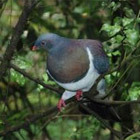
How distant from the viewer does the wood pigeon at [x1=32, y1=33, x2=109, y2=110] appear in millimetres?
2742

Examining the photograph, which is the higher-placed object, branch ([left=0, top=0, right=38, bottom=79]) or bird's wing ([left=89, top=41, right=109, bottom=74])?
branch ([left=0, top=0, right=38, bottom=79])

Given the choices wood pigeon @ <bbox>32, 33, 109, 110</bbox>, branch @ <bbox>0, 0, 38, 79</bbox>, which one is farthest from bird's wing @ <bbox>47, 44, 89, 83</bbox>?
branch @ <bbox>0, 0, 38, 79</bbox>

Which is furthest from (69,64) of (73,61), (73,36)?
(73,36)

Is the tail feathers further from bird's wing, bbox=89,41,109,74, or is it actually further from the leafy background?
bird's wing, bbox=89,41,109,74

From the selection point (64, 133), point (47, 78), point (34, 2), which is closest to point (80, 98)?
point (47, 78)

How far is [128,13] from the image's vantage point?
3.02 m

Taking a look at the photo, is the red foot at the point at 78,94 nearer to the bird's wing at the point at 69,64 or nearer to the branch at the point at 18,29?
the bird's wing at the point at 69,64

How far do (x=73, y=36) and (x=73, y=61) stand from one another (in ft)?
4.57

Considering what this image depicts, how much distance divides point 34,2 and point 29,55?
169cm

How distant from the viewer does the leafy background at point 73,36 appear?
9.25ft

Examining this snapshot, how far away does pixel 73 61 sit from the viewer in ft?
9.01

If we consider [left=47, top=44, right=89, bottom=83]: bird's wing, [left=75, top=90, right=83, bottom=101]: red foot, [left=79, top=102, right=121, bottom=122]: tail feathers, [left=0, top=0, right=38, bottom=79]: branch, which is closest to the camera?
[left=0, top=0, right=38, bottom=79]: branch

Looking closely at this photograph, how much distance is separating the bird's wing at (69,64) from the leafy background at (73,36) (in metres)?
0.17

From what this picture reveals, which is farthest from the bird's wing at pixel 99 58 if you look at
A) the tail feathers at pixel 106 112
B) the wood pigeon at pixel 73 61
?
the tail feathers at pixel 106 112
